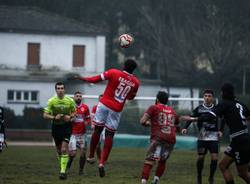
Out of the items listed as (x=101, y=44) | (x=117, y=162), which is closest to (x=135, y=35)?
(x=101, y=44)

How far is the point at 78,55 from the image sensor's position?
6406 cm

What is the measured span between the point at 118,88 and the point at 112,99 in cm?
30

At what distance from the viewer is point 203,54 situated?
65.4 metres

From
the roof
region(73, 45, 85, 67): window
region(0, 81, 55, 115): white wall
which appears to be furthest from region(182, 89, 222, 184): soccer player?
region(73, 45, 85, 67): window

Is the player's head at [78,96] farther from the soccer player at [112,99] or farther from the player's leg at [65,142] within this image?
the soccer player at [112,99]

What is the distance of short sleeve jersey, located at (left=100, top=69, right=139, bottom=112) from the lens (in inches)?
673

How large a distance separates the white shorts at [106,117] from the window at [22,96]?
42918 millimetres

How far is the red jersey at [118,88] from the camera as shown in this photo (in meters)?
17.1

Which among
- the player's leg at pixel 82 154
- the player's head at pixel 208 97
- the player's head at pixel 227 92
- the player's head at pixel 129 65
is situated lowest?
the player's leg at pixel 82 154

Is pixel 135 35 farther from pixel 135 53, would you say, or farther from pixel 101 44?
pixel 101 44

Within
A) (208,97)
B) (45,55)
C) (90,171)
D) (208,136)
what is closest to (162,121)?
(208,97)

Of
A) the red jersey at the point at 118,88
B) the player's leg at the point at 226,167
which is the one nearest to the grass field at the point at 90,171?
the red jersey at the point at 118,88

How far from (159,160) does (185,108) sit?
24.7 m

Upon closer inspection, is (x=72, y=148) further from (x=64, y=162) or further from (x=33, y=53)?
(x=33, y=53)
